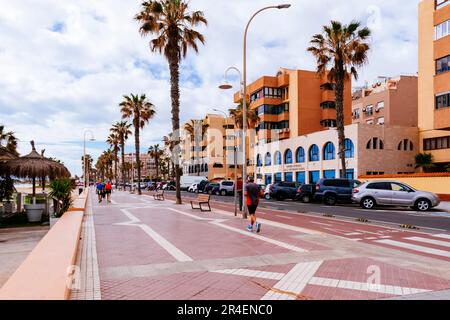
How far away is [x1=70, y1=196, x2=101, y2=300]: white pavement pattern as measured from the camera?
5.65 metres

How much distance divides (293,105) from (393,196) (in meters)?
34.5

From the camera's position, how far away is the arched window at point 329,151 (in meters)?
42.6

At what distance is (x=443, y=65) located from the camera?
3231cm

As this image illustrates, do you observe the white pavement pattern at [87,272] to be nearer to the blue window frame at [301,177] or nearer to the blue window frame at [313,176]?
the blue window frame at [313,176]

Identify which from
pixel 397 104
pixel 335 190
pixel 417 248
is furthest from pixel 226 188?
pixel 417 248

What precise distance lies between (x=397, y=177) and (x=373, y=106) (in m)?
27.4

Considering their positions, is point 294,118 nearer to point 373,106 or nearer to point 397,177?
point 373,106

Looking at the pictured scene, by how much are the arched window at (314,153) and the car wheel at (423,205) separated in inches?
913

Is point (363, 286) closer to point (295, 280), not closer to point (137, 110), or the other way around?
point (295, 280)

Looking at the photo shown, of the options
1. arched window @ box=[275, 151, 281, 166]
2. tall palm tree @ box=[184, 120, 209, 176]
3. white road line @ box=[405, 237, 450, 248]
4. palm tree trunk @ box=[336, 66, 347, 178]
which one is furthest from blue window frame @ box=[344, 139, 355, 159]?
tall palm tree @ box=[184, 120, 209, 176]

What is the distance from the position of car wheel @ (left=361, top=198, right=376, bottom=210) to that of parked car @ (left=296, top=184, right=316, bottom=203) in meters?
6.88

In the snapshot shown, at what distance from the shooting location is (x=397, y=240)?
431 inches

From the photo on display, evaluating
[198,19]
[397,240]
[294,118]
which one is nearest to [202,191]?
[294,118]
